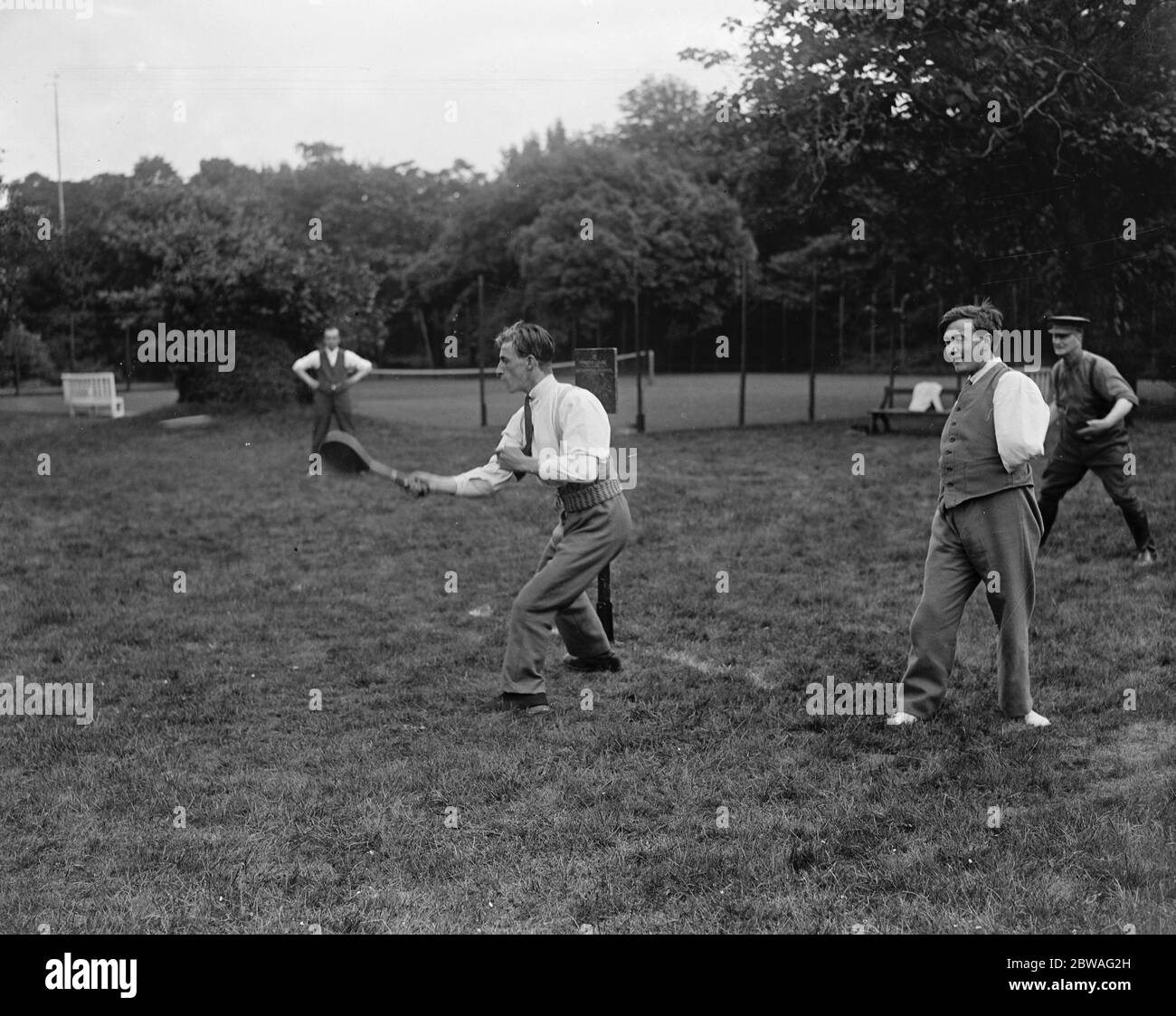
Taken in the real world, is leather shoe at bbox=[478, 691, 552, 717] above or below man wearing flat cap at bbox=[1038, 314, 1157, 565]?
below

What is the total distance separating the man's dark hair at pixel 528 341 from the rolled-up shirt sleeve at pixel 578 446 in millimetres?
263

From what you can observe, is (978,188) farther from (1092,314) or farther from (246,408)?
(246,408)

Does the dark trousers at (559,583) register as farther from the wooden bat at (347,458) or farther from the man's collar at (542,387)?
the wooden bat at (347,458)

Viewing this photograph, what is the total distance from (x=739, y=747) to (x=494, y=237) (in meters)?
41.7

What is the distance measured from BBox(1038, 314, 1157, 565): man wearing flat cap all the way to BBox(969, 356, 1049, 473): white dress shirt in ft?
12.7

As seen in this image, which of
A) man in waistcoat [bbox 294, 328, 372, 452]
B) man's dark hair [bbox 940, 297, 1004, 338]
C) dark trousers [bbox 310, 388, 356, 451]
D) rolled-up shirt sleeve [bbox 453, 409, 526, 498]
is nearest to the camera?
man's dark hair [bbox 940, 297, 1004, 338]

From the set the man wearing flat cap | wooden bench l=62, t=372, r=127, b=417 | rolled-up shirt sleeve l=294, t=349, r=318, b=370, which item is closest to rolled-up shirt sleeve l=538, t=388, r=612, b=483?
the man wearing flat cap

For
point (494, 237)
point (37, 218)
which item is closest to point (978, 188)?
point (37, 218)

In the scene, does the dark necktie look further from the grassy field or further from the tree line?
the tree line

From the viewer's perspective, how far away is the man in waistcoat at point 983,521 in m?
5.82

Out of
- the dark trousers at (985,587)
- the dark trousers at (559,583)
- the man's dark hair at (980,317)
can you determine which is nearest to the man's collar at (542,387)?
the dark trousers at (559,583)

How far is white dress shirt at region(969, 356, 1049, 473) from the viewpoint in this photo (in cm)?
574


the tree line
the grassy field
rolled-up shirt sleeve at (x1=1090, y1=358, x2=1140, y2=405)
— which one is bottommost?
the grassy field

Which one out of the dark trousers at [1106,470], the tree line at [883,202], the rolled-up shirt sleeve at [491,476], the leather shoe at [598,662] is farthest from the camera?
the tree line at [883,202]
